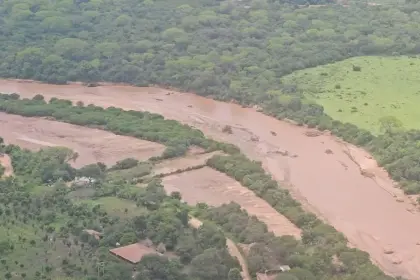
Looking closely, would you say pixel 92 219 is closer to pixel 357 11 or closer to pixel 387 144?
pixel 387 144

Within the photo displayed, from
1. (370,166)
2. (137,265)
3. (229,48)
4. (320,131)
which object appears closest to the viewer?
(137,265)

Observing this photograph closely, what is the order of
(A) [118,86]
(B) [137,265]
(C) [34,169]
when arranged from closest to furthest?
(B) [137,265] < (C) [34,169] < (A) [118,86]

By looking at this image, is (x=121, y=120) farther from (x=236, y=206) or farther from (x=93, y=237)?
(x=93, y=237)

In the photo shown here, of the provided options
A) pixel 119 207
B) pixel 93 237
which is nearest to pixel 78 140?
pixel 119 207

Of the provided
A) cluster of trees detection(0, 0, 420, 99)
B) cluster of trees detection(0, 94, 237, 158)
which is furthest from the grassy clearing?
cluster of trees detection(0, 0, 420, 99)

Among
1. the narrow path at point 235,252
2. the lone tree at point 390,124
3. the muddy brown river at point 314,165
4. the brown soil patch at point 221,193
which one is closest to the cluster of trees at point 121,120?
the muddy brown river at point 314,165

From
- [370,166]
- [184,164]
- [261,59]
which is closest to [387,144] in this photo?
[370,166]

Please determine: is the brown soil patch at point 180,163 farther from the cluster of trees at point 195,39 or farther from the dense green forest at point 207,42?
the cluster of trees at point 195,39
